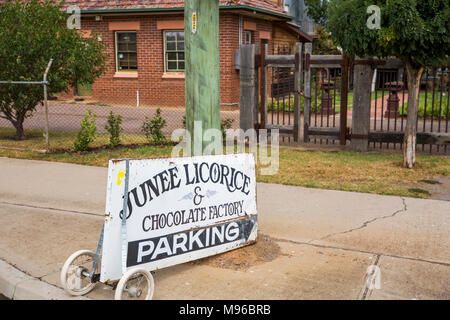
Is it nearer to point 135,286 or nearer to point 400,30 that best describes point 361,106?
point 400,30

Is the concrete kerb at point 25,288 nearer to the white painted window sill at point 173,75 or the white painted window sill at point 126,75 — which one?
the white painted window sill at point 173,75

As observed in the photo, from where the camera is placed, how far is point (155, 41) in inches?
827

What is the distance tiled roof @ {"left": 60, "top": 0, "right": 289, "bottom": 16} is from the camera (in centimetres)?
1975

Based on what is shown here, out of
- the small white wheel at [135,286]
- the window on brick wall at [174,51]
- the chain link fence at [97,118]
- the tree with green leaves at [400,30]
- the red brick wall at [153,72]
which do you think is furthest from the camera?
the window on brick wall at [174,51]

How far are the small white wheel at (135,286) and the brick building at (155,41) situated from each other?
15.5 metres

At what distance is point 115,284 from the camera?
4680 mm

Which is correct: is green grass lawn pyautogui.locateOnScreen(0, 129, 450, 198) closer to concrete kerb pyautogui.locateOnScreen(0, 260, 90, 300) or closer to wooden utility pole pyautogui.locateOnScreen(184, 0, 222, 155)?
wooden utility pole pyautogui.locateOnScreen(184, 0, 222, 155)

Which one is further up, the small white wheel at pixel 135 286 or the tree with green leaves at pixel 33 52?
the tree with green leaves at pixel 33 52

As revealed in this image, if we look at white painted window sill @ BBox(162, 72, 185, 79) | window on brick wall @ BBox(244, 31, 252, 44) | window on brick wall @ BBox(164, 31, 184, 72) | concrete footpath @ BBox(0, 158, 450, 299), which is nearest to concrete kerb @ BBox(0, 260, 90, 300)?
concrete footpath @ BBox(0, 158, 450, 299)

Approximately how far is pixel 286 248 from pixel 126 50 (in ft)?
57.5

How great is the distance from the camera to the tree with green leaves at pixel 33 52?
12.3 m

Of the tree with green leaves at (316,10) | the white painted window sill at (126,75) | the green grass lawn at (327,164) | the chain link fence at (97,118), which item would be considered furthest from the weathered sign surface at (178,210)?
the tree with green leaves at (316,10)

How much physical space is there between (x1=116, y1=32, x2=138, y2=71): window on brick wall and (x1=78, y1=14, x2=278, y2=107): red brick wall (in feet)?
0.84

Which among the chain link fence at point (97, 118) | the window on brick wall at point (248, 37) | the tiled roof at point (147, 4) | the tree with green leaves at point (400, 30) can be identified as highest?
the tiled roof at point (147, 4)
